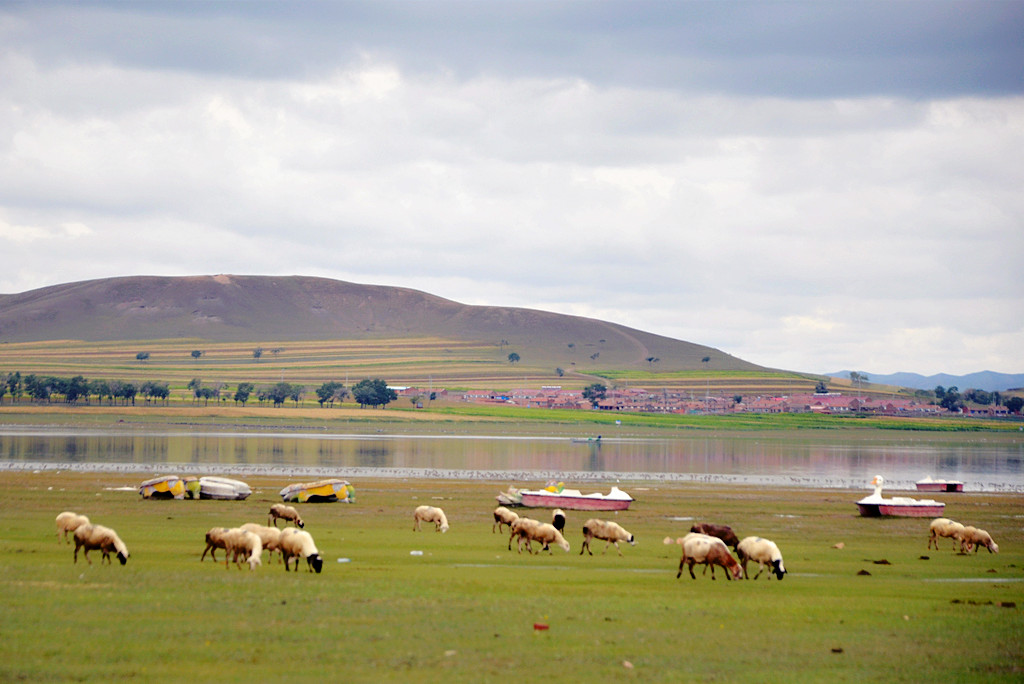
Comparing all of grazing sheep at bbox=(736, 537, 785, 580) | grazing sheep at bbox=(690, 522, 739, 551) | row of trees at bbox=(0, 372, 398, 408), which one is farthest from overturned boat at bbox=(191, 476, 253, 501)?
row of trees at bbox=(0, 372, 398, 408)

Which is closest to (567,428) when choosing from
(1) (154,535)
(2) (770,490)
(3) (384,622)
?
(2) (770,490)

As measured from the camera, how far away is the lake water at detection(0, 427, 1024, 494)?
5519 cm

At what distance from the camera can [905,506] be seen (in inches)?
1391

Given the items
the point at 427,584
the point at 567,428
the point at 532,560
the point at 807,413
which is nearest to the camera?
the point at 427,584

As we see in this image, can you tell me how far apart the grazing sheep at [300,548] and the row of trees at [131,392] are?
490ft

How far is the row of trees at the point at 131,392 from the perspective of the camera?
159125mm

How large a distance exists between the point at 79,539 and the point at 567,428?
12658 cm

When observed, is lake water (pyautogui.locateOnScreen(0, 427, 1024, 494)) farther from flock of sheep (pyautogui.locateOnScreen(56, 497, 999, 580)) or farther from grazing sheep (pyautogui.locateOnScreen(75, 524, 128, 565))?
grazing sheep (pyautogui.locateOnScreen(75, 524, 128, 565))

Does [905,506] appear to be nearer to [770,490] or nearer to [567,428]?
[770,490]

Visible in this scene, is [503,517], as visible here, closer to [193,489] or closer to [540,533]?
[540,533]

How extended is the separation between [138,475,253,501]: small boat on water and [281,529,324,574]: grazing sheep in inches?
614

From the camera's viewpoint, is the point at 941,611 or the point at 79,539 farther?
the point at 79,539

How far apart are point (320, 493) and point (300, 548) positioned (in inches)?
622

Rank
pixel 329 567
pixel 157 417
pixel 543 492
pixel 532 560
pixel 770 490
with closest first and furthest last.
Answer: pixel 329 567, pixel 532 560, pixel 543 492, pixel 770 490, pixel 157 417
